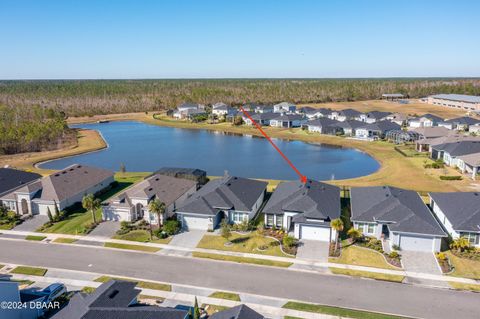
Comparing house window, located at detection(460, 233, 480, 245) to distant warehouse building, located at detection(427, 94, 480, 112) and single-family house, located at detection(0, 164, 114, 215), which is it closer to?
single-family house, located at detection(0, 164, 114, 215)

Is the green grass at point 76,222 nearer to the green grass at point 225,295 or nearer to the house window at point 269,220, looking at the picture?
the green grass at point 225,295

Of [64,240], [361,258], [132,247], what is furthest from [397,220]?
[64,240]

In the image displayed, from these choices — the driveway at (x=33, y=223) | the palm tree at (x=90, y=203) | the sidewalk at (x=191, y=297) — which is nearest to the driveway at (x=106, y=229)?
the palm tree at (x=90, y=203)

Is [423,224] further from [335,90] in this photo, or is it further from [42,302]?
[335,90]

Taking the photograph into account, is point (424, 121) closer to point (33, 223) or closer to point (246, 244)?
point (246, 244)

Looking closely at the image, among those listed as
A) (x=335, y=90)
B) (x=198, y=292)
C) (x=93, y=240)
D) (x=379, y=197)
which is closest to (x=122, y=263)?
(x=93, y=240)
